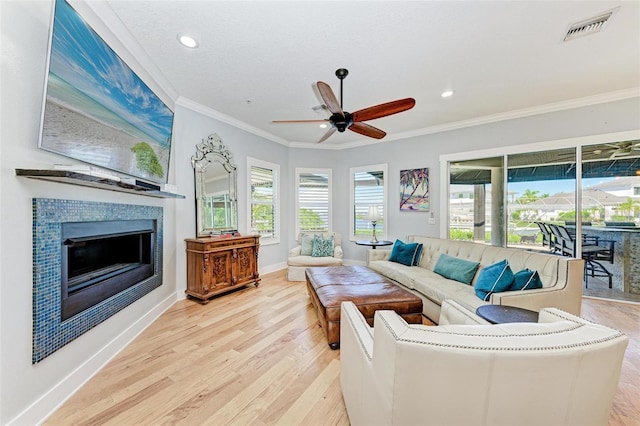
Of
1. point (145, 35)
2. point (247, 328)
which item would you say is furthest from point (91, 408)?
point (145, 35)

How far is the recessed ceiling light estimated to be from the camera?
2.28 meters

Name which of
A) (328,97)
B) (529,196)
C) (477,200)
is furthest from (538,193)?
(328,97)

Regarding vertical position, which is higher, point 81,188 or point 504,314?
point 81,188

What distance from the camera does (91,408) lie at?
5.32 ft

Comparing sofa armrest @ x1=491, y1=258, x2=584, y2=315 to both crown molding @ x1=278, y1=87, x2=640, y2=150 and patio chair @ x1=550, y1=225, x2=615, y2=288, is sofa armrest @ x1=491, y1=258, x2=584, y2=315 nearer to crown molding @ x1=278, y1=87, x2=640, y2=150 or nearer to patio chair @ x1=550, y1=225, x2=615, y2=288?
patio chair @ x1=550, y1=225, x2=615, y2=288

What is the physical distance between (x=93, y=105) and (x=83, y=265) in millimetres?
1254

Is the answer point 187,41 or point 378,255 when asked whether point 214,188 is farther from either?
point 378,255

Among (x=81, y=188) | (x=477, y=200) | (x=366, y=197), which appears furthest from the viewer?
(x=366, y=197)

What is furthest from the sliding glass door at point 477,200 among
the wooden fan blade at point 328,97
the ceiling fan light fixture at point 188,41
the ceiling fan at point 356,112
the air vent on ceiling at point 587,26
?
the ceiling fan light fixture at point 188,41

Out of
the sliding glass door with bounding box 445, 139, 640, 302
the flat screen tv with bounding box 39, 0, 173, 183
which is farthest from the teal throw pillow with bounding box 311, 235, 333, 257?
the flat screen tv with bounding box 39, 0, 173, 183

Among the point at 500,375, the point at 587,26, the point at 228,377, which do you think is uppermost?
the point at 587,26

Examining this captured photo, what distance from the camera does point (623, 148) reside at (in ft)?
11.3

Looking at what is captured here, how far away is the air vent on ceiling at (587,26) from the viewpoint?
2.08 metres

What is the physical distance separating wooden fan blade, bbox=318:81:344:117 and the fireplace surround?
2001mm
